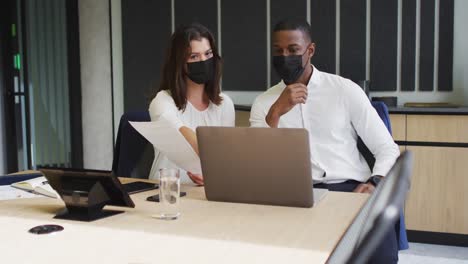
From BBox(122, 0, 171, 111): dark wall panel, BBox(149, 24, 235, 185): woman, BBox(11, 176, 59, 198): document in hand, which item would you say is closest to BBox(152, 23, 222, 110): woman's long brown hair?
BBox(149, 24, 235, 185): woman

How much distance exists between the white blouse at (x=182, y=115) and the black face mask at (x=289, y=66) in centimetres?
32

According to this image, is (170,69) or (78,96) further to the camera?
(78,96)

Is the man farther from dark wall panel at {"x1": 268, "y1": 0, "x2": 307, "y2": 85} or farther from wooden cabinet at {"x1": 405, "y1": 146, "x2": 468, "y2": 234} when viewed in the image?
dark wall panel at {"x1": 268, "y1": 0, "x2": 307, "y2": 85}

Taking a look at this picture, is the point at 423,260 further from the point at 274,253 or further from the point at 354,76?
the point at 274,253

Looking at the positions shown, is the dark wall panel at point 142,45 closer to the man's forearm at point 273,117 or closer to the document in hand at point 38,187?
the man's forearm at point 273,117

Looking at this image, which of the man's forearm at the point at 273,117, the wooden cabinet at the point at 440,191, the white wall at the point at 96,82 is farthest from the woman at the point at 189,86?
the white wall at the point at 96,82

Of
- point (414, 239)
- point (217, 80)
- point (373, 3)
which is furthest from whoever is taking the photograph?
point (373, 3)

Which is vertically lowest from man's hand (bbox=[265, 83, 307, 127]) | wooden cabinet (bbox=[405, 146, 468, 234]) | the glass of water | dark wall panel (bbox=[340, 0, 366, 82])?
wooden cabinet (bbox=[405, 146, 468, 234])

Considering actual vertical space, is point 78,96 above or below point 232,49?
below

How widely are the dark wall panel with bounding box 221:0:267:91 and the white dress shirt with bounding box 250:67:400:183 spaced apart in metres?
1.98

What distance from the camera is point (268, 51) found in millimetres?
4566

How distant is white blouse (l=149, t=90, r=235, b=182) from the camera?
2449 mm

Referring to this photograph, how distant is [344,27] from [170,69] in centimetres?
218

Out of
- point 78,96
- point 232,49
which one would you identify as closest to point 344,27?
point 232,49
